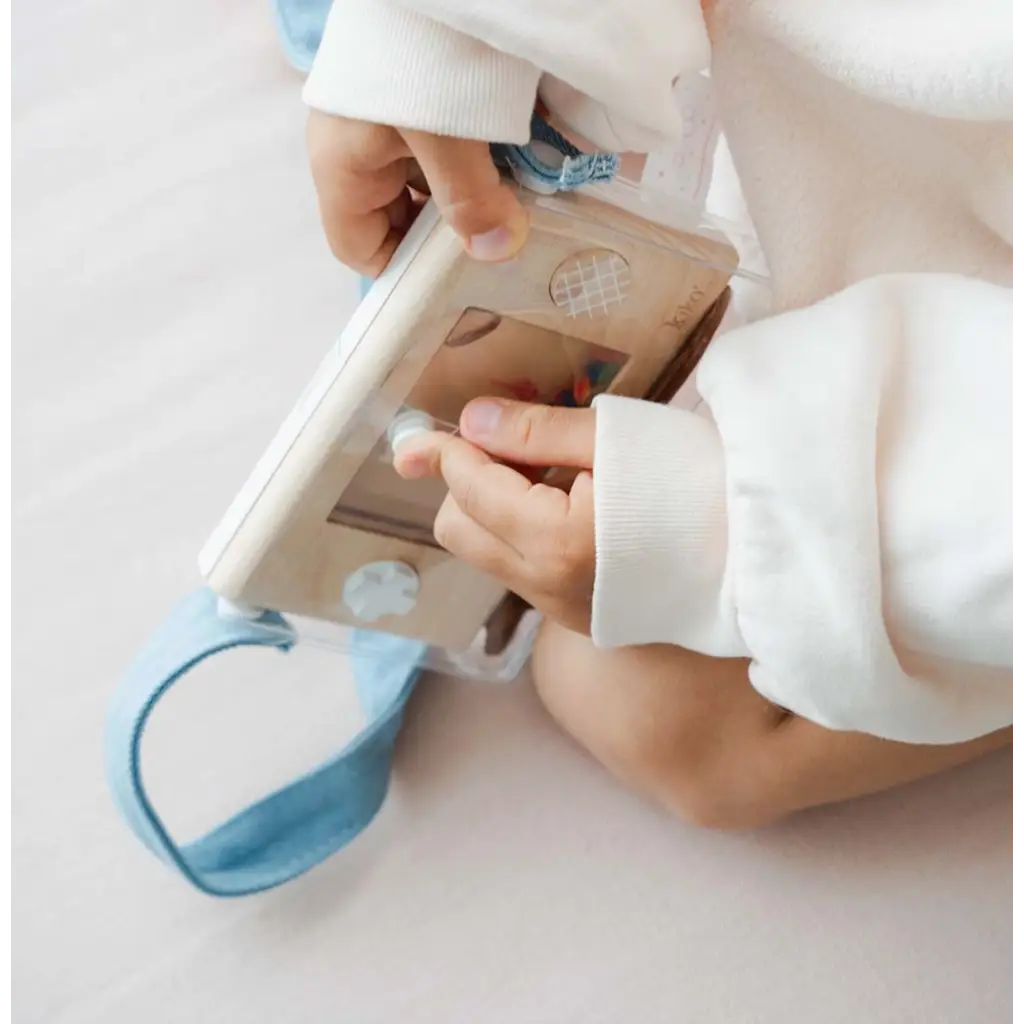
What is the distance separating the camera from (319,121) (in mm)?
357

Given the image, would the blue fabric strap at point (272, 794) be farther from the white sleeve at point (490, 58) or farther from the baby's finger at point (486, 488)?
the white sleeve at point (490, 58)

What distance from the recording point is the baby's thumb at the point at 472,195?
328mm

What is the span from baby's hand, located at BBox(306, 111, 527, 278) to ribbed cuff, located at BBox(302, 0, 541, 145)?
1 centimetres

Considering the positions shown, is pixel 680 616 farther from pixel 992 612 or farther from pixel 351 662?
pixel 351 662

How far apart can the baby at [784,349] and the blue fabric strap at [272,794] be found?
0.12m

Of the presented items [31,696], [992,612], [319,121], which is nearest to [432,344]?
[319,121]

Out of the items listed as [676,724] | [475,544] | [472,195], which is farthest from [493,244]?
[676,724]

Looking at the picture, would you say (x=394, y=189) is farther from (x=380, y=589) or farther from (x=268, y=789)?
(x=268, y=789)

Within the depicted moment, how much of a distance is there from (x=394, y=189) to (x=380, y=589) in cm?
18

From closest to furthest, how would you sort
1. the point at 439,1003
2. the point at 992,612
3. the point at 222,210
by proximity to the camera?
the point at 992,612 < the point at 439,1003 < the point at 222,210

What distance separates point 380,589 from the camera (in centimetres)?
46

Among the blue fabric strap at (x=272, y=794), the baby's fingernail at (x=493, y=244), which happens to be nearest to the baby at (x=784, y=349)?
the baby's fingernail at (x=493, y=244)

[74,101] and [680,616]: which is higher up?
[74,101]

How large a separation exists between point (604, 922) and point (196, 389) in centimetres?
36
